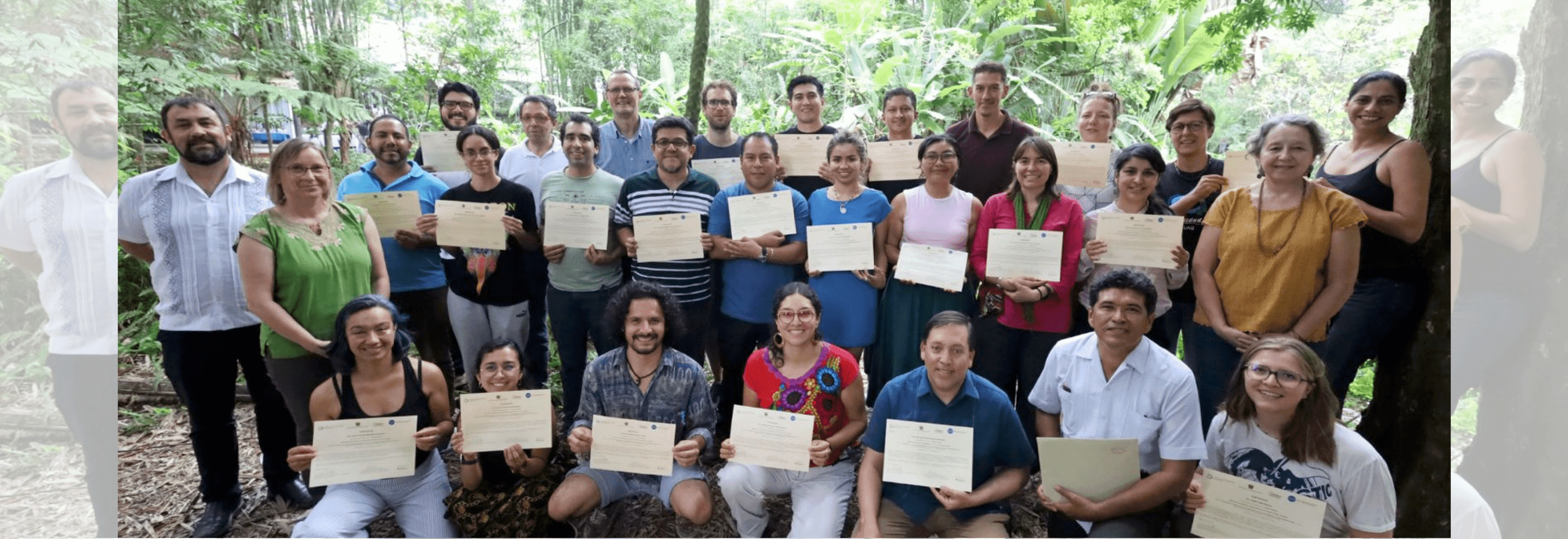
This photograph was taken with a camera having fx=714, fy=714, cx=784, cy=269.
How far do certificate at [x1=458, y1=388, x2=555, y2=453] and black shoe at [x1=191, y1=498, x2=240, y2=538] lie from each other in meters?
1.39

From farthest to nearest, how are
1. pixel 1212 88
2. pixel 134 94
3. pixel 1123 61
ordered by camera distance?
pixel 1212 88 → pixel 1123 61 → pixel 134 94

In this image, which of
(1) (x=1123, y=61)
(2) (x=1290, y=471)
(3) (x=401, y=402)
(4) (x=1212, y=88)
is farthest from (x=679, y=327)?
(4) (x=1212, y=88)

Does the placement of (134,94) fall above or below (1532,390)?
above

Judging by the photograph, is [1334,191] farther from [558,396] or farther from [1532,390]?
[558,396]

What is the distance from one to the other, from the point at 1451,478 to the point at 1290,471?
41.2 inches

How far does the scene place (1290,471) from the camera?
8.07ft

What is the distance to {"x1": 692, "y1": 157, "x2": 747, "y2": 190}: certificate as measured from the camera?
4.02 m

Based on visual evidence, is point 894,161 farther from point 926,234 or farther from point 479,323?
point 479,323

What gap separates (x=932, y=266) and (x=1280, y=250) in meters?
1.39

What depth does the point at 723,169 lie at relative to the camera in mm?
4027

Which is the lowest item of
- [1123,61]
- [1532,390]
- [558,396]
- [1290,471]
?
[558,396]

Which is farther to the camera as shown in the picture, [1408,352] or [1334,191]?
[1408,352]

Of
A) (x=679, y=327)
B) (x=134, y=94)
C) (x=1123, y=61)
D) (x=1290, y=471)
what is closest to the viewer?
(x=1290, y=471)

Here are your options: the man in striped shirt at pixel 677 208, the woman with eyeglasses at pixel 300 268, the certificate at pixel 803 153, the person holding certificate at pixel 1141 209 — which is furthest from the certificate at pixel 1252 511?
the woman with eyeglasses at pixel 300 268
